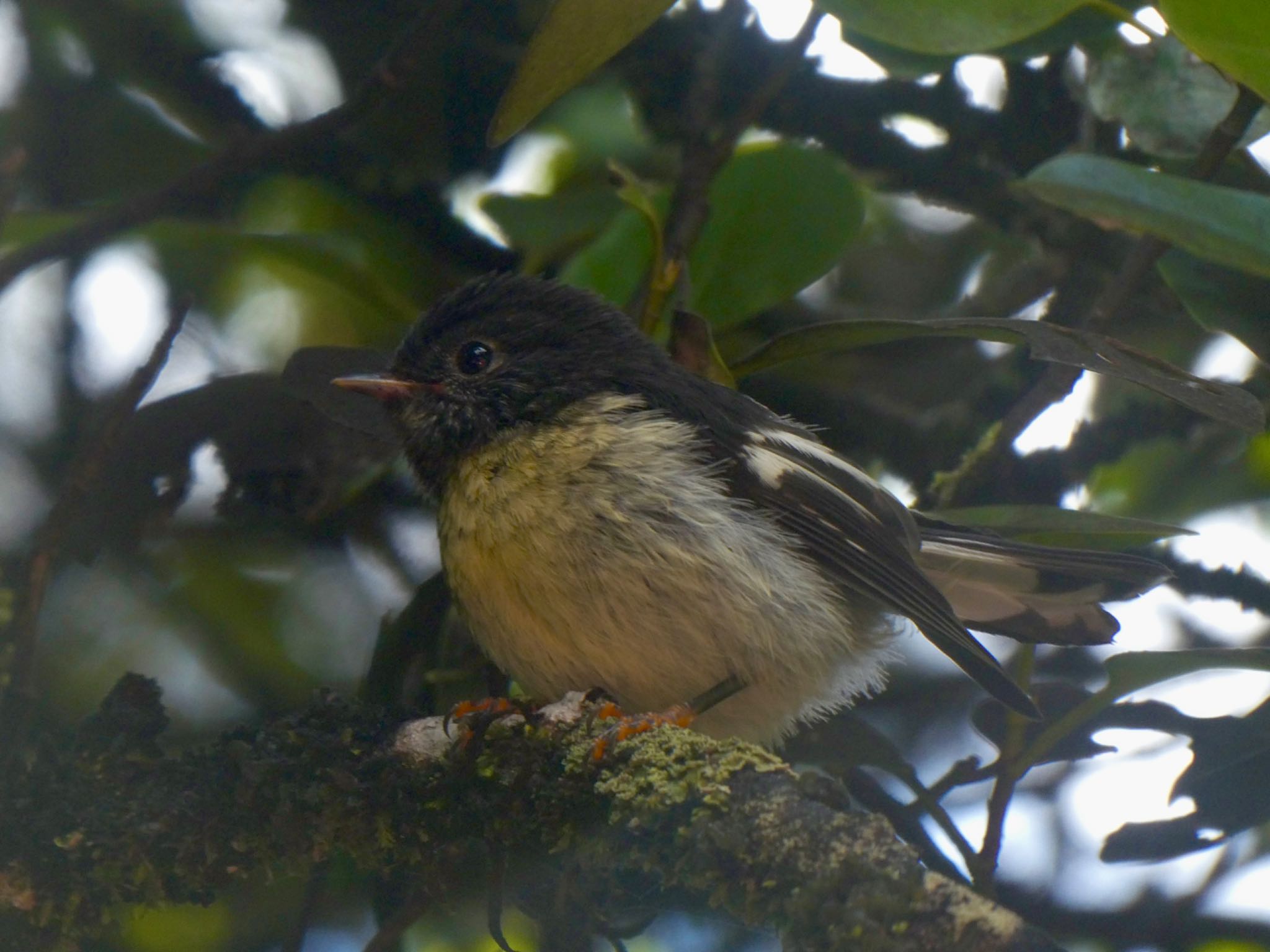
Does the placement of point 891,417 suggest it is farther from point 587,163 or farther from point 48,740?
point 48,740

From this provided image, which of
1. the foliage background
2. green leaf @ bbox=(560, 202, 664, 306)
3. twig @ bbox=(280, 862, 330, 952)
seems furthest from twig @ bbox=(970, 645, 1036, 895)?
green leaf @ bbox=(560, 202, 664, 306)

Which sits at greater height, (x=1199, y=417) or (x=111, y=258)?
(x=111, y=258)

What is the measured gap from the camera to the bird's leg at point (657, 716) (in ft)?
6.41

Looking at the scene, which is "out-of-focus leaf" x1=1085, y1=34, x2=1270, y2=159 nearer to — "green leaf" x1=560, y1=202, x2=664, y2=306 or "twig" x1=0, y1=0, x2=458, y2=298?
"green leaf" x1=560, y1=202, x2=664, y2=306

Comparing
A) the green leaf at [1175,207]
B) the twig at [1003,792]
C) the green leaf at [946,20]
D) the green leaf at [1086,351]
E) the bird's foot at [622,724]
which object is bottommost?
the twig at [1003,792]

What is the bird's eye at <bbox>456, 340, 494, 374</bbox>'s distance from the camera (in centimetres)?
287

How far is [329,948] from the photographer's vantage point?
2.16 metres

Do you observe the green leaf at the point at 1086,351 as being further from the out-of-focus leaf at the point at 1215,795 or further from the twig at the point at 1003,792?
the twig at the point at 1003,792

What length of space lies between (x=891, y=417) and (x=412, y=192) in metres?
1.38

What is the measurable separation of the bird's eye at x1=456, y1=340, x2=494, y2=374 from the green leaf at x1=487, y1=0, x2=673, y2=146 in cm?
74

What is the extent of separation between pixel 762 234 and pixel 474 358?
70 cm

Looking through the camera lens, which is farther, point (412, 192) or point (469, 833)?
point (412, 192)

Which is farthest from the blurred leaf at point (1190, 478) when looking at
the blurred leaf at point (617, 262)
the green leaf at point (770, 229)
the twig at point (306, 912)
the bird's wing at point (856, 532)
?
the twig at point (306, 912)

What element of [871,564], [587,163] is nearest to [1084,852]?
[871,564]
